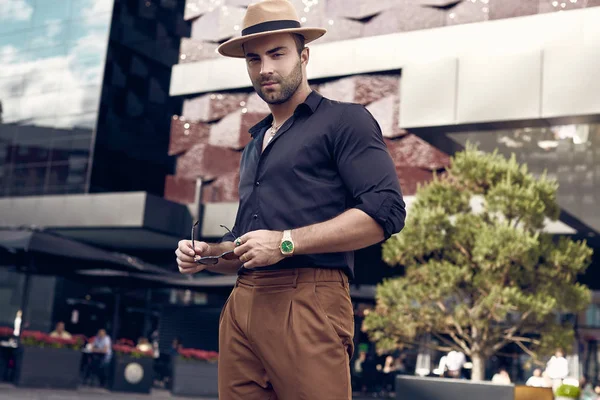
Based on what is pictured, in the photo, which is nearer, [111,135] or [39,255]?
[39,255]

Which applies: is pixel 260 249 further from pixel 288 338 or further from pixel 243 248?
pixel 288 338

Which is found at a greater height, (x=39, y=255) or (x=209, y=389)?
(x=39, y=255)

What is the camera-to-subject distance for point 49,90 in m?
30.6

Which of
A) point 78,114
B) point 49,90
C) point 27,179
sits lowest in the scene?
point 27,179

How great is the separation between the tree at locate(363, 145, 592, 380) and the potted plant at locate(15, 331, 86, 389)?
572cm

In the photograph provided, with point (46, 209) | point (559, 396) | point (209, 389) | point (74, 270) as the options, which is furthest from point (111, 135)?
point (559, 396)

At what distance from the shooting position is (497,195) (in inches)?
545

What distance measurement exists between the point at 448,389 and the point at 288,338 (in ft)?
27.2

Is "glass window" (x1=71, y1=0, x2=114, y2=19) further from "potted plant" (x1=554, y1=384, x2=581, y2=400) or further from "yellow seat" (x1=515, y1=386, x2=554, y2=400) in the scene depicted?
"potted plant" (x1=554, y1=384, x2=581, y2=400)

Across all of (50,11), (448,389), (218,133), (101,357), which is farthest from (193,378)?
(50,11)

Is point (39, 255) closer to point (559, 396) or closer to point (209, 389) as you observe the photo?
point (209, 389)

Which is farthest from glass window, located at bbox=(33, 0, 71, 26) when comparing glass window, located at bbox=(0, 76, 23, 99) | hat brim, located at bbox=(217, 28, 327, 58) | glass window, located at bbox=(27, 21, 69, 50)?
hat brim, located at bbox=(217, 28, 327, 58)

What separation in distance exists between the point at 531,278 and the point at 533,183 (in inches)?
62.5

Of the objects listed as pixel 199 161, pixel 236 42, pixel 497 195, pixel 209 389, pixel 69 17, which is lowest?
pixel 209 389
